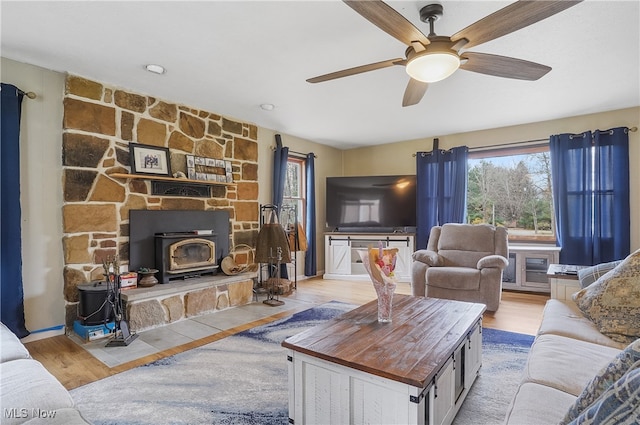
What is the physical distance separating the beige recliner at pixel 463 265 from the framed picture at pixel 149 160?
313 cm

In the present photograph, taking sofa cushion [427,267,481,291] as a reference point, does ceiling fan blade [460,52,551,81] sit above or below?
above

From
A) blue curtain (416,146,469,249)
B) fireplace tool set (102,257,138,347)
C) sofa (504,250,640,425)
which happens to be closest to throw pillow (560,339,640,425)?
sofa (504,250,640,425)

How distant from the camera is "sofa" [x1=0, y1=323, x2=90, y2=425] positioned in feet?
3.30

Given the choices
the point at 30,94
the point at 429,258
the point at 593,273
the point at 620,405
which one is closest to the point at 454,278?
the point at 429,258

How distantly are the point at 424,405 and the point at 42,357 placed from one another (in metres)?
2.86

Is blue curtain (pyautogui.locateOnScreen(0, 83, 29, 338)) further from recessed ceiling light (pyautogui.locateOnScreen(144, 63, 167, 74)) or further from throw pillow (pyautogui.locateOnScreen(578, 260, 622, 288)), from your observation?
throw pillow (pyautogui.locateOnScreen(578, 260, 622, 288))

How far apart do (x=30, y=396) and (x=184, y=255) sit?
2.63m

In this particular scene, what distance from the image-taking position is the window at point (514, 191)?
4750mm

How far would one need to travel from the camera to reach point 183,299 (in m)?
3.39

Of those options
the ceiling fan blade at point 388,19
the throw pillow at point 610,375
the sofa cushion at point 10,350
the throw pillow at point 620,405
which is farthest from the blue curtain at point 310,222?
the throw pillow at point 620,405

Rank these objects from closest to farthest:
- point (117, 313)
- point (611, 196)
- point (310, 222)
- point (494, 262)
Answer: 1. point (117, 313)
2. point (494, 262)
3. point (611, 196)
4. point (310, 222)

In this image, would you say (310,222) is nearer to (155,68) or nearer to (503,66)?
(155,68)

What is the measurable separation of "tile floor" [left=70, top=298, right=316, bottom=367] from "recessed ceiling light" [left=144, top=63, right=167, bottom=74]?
239 cm

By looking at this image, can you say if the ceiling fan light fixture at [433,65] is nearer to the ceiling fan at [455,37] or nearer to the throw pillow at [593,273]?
the ceiling fan at [455,37]
